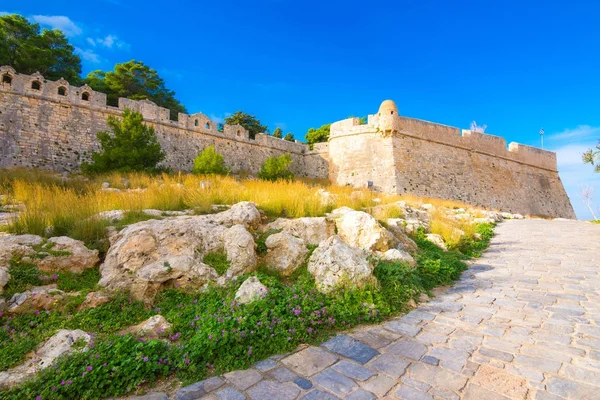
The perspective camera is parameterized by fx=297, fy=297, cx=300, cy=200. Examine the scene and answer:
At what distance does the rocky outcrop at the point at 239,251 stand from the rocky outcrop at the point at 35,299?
1776 millimetres

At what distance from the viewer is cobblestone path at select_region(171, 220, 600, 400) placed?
206 centimetres

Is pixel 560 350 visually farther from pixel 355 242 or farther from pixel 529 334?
pixel 355 242

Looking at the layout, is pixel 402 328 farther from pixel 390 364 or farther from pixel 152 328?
pixel 152 328

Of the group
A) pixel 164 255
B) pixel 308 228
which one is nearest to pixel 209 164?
pixel 308 228

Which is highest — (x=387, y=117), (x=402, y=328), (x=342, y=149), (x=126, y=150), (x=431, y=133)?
(x=387, y=117)

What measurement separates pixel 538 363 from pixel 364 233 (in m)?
3.09

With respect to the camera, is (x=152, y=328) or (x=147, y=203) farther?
(x=147, y=203)

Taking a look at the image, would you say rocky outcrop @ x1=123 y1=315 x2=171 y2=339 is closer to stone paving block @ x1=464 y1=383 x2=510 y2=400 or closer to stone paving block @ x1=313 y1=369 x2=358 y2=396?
stone paving block @ x1=313 y1=369 x2=358 y2=396

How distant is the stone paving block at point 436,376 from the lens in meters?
2.11

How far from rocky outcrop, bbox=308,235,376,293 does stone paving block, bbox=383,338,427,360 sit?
0.97 m

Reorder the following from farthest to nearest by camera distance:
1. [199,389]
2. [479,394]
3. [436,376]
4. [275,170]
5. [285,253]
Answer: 1. [275,170]
2. [285,253]
3. [436,376]
4. [199,389]
5. [479,394]

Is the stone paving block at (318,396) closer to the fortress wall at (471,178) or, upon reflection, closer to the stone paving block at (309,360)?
the stone paving block at (309,360)

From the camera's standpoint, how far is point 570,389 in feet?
6.70

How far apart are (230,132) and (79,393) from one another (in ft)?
67.4
